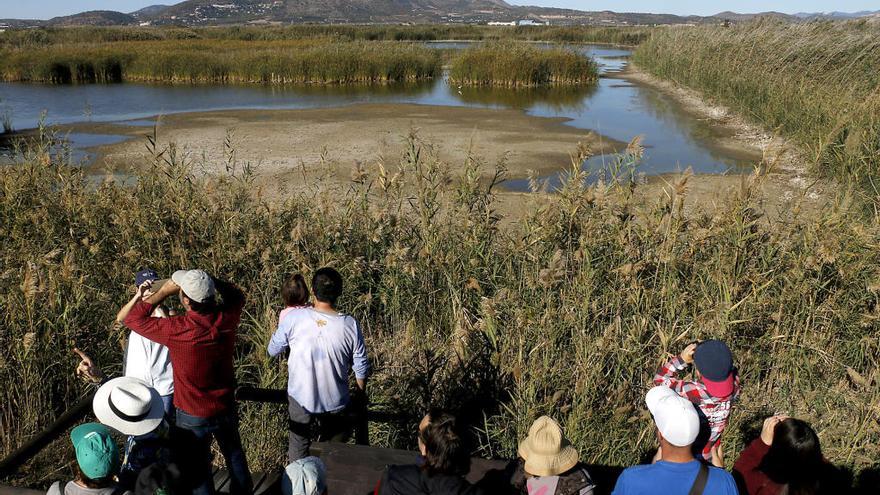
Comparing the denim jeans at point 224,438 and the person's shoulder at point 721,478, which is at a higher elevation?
the person's shoulder at point 721,478

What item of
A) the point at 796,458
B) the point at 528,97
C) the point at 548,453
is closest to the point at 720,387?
the point at 796,458

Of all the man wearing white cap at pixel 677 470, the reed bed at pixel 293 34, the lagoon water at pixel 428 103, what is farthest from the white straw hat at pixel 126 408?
the reed bed at pixel 293 34

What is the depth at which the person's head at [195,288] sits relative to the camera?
3.14 meters

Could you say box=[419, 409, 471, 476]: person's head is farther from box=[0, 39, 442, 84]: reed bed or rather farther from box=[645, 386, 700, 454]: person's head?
box=[0, 39, 442, 84]: reed bed

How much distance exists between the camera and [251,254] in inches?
215

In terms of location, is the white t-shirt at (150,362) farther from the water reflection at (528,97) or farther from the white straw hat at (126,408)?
the water reflection at (528,97)

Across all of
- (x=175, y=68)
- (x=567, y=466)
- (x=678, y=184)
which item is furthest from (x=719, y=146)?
(x=175, y=68)

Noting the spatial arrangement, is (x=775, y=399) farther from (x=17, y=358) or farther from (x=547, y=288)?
(x=17, y=358)

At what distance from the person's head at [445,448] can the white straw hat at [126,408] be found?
3.88 ft

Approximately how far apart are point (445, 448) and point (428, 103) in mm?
21584

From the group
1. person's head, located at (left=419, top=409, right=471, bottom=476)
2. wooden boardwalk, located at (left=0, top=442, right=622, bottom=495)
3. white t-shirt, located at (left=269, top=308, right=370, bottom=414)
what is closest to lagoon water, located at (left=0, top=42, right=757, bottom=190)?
white t-shirt, located at (left=269, top=308, right=370, bottom=414)

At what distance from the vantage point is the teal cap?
2455 mm

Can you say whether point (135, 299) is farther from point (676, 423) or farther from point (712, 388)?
point (712, 388)

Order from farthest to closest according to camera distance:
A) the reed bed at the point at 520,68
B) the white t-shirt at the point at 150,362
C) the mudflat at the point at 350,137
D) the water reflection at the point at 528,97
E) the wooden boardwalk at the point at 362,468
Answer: the reed bed at the point at 520,68 < the water reflection at the point at 528,97 < the mudflat at the point at 350,137 < the white t-shirt at the point at 150,362 < the wooden boardwalk at the point at 362,468
